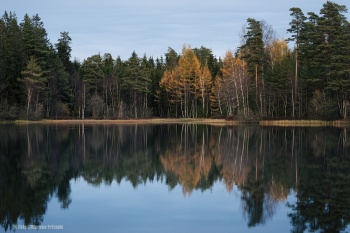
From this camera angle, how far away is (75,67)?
8069 cm

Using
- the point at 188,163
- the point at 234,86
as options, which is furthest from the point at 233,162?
the point at 234,86

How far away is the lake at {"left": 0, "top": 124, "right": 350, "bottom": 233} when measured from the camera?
30.1 feet

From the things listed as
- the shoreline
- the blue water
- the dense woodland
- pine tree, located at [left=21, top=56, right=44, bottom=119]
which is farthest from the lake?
pine tree, located at [left=21, top=56, right=44, bottom=119]

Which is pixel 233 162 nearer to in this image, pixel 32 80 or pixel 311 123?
pixel 311 123

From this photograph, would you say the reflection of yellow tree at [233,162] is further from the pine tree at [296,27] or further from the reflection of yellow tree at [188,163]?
the pine tree at [296,27]

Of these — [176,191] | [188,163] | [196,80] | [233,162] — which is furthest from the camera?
[196,80]

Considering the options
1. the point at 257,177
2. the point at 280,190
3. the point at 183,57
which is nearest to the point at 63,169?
the point at 257,177

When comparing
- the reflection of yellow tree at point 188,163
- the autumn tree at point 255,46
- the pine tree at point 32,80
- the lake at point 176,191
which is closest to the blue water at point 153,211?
the lake at point 176,191

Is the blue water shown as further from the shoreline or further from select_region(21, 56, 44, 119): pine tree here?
select_region(21, 56, 44, 119): pine tree

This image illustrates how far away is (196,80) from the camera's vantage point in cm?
6750

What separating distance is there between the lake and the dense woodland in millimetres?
30591

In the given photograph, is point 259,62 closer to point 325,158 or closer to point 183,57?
point 183,57

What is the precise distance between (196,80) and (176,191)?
183ft

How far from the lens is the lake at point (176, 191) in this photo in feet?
30.1
